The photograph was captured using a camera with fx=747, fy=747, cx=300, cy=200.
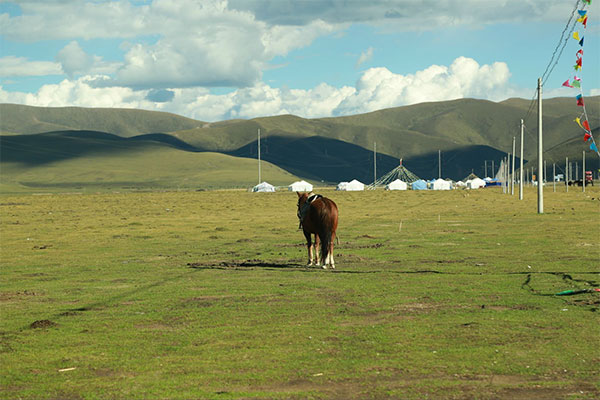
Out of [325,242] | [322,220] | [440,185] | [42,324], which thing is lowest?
[42,324]

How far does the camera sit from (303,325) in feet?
41.3

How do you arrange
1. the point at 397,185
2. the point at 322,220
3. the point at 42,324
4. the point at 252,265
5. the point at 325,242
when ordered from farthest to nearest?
1. the point at 397,185
2. the point at 252,265
3. the point at 325,242
4. the point at 322,220
5. the point at 42,324

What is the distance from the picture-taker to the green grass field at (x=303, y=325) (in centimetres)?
902

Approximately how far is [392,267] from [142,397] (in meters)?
13.7

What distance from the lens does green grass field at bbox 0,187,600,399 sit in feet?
29.6

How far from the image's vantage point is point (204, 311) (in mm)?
14195

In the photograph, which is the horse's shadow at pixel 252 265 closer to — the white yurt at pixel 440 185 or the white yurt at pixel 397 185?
the white yurt at pixel 397 185

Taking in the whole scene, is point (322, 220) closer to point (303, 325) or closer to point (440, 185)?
point (303, 325)

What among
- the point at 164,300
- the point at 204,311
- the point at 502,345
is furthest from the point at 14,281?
the point at 502,345

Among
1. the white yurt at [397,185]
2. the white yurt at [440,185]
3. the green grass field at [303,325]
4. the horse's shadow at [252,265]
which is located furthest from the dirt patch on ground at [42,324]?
the white yurt at [440,185]

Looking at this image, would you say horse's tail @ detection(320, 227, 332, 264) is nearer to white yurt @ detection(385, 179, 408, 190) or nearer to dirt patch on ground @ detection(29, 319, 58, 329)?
dirt patch on ground @ detection(29, 319, 58, 329)

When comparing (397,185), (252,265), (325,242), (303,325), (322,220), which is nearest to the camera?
(303,325)

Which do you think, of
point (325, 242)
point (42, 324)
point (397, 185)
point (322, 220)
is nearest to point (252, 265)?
point (325, 242)

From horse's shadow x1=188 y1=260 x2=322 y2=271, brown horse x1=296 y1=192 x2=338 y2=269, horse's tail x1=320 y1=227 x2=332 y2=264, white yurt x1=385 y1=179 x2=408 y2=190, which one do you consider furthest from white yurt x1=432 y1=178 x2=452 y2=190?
horse's tail x1=320 y1=227 x2=332 y2=264
